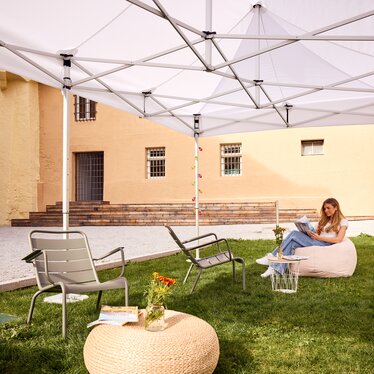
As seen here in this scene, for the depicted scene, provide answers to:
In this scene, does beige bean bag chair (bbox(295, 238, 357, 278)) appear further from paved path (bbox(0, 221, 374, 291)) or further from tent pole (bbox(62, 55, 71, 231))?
tent pole (bbox(62, 55, 71, 231))

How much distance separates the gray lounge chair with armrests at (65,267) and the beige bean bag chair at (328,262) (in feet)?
9.34

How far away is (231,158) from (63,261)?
47.3 feet

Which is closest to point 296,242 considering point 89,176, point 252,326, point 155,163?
point 252,326

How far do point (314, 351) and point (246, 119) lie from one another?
16.5 feet

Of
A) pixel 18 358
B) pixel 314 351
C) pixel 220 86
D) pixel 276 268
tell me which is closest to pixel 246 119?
pixel 220 86

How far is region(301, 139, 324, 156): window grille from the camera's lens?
17031mm

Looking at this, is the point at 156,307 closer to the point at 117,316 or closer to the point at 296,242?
the point at 117,316

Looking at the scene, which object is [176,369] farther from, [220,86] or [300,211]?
[300,211]

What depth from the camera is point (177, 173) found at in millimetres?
18719

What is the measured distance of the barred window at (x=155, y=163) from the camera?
19.3 m

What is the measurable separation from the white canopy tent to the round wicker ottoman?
8.68 feet

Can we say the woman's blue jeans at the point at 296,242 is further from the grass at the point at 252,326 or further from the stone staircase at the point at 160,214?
the stone staircase at the point at 160,214

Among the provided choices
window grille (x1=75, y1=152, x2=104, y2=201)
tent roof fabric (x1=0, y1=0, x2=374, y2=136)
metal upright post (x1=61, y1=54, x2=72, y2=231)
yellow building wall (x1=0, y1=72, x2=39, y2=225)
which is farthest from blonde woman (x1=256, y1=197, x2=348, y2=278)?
window grille (x1=75, y1=152, x2=104, y2=201)

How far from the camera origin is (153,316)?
2711 millimetres
